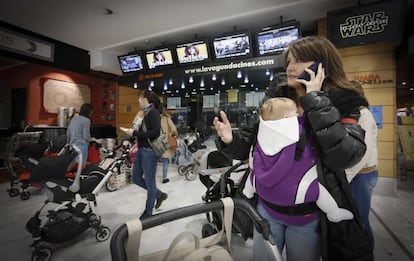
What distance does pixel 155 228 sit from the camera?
253cm

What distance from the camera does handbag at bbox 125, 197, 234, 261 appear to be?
73cm

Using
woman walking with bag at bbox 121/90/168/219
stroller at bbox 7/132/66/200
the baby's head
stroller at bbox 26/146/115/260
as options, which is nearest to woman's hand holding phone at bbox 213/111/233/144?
the baby's head

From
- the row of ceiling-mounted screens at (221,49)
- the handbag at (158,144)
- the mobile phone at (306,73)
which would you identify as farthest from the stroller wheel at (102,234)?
the row of ceiling-mounted screens at (221,49)

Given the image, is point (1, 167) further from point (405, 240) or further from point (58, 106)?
point (405, 240)

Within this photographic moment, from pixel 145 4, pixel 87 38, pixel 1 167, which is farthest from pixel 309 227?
pixel 1 167

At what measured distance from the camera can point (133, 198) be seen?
3.58 m

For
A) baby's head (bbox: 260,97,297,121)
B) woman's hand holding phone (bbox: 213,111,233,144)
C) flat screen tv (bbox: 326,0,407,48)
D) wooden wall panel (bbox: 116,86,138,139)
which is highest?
flat screen tv (bbox: 326,0,407,48)

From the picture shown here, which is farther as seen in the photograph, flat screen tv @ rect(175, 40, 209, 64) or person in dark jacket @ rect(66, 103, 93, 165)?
flat screen tv @ rect(175, 40, 209, 64)

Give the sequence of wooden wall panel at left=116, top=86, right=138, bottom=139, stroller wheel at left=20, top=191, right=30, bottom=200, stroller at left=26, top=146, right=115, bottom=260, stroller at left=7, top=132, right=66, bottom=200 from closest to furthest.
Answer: stroller at left=26, top=146, right=115, bottom=260 < stroller at left=7, top=132, right=66, bottom=200 < stroller wheel at left=20, top=191, right=30, bottom=200 < wooden wall panel at left=116, top=86, right=138, bottom=139

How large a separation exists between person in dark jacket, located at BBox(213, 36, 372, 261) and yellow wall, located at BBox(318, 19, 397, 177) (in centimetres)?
380

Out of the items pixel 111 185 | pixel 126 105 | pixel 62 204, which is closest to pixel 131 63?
pixel 126 105

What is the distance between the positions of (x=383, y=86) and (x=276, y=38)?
7.21 ft

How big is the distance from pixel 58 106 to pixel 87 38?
307 cm

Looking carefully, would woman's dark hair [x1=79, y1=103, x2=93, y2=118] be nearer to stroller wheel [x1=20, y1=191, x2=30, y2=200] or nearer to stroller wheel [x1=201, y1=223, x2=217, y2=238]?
stroller wheel [x1=20, y1=191, x2=30, y2=200]
